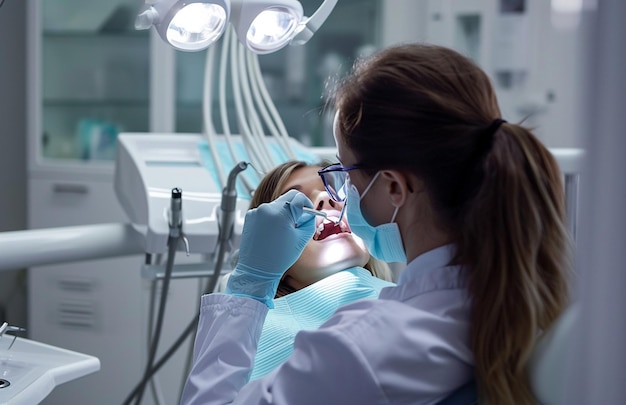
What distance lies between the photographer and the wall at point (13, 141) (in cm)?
315

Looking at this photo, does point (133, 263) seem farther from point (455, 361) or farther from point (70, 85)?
→ point (455, 361)

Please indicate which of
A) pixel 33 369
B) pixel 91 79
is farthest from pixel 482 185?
pixel 91 79

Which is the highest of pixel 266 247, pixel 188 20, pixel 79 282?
pixel 188 20

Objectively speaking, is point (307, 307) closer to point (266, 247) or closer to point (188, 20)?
point (266, 247)

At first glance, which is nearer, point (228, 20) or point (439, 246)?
point (439, 246)

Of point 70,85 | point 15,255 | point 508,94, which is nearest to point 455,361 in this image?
point 15,255

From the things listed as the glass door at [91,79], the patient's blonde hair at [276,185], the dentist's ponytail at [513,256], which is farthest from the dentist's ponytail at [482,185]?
the glass door at [91,79]

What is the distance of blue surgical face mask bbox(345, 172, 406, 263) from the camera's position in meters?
1.10

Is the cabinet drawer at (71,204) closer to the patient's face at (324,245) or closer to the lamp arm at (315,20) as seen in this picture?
the patient's face at (324,245)

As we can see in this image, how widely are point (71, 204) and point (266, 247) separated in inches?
77.1

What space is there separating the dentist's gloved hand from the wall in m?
2.26

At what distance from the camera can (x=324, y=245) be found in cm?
147

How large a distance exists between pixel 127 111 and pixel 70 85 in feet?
0.82

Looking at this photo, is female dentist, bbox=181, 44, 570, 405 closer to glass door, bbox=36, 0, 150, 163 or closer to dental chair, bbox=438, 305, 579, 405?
dental chair, bbox=438, 305, 579, 405
